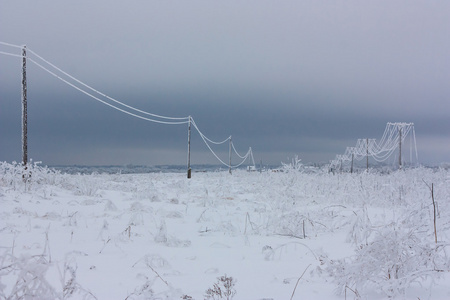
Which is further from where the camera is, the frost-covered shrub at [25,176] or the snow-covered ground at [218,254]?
the frost-covered shrub at [25,176]

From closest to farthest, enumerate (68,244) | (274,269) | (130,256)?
1. (274,269)
2. (130,256)
3. (68,244)

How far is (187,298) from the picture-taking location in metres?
2.99

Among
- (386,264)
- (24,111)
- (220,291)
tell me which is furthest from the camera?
(24,111)

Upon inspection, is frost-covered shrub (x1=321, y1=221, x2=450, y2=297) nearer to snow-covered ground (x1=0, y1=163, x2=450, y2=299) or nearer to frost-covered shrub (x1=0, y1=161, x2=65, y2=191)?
snow-covered ground (x1=0, y1=163, x2=450, y2=299)

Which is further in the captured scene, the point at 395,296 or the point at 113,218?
the point at 113,218

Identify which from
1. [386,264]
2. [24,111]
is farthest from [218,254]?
[24,111]

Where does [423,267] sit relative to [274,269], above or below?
above

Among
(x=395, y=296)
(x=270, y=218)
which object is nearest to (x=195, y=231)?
(x=270, y=218)

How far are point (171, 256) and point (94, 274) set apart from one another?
1144 millimetres

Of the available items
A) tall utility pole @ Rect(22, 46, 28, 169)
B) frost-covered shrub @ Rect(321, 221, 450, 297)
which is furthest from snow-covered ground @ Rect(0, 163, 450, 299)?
tall utility pole @ Rect(22, 46, 28, 169)

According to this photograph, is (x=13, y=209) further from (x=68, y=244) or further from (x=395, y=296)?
(x=395, y=296)

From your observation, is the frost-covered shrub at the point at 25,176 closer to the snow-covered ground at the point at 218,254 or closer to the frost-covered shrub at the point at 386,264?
the snow-covered ground at the point at 218,254

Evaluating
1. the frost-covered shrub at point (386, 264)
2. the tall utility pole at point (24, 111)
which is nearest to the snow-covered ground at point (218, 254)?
the frost-covered shrub at point (386, 264)

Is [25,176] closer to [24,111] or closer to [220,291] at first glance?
[24,111]
